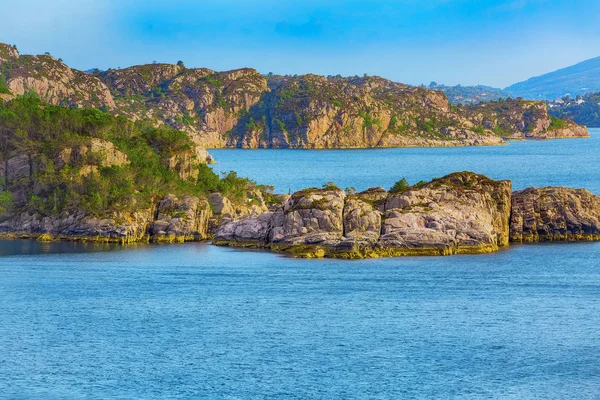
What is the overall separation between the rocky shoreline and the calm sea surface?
266 centimetres

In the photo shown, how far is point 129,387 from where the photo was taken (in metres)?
41.4

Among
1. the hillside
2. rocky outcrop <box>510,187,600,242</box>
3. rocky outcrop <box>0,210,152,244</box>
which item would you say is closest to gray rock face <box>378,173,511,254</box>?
rocky outcrop <box>510,187,600,242</box>

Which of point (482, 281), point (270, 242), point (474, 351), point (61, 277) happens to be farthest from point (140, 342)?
point (270, 242)

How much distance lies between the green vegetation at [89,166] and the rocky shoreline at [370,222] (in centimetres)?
174

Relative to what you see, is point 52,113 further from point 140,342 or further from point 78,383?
point 78,383

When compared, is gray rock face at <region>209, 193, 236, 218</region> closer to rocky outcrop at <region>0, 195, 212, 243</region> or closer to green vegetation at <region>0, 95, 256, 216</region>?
green vegetation at <region>0, 95, 256, 216</region>

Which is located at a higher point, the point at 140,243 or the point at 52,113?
the point at 52,113

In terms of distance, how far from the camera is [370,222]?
77438 millimetres

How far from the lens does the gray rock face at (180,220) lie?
3430 inches

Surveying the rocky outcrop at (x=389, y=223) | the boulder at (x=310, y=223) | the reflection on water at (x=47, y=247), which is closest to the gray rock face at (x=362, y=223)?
the rocky outcrop at (x=389, y=223)

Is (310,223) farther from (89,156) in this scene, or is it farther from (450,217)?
(89,156)

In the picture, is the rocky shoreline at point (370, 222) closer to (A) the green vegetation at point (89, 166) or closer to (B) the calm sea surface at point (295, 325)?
(A) the green vegetation at point (89, 166)

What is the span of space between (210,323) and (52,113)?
54416mm

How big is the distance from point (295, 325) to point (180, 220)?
37022mm
